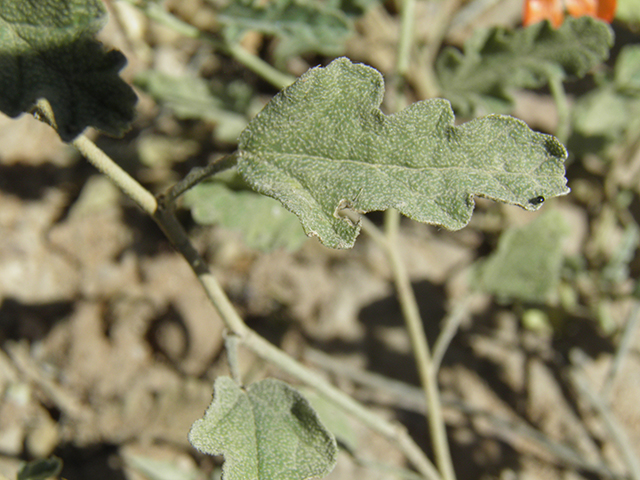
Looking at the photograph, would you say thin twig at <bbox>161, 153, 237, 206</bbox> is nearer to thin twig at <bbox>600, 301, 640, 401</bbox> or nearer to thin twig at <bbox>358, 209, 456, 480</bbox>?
thin twig at <bbox>358, 209, 456, 480</bbox>

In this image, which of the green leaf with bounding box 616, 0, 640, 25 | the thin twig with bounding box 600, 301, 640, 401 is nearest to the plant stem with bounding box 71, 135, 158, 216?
the thin twig with bounding box 600, 301, 640, 401

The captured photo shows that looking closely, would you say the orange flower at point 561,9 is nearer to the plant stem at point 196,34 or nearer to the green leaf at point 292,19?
the green leaf at point 292,19

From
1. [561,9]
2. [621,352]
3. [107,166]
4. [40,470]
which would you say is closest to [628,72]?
[561,9]

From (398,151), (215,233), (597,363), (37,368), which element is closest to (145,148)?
(215,233)

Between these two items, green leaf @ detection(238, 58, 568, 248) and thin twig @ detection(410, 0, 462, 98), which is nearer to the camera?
green leaf @ detection(238, 58, 568, 248)

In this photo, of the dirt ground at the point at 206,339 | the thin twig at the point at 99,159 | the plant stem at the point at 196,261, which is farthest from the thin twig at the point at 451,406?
the thin twig at the point at 99,159

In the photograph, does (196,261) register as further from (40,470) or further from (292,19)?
(292,19)

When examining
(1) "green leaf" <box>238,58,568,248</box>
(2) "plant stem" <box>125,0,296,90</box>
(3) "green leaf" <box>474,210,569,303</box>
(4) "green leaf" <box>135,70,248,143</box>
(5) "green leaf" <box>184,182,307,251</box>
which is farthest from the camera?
(4) "green leaf" <box>135,70,248,143</box>
